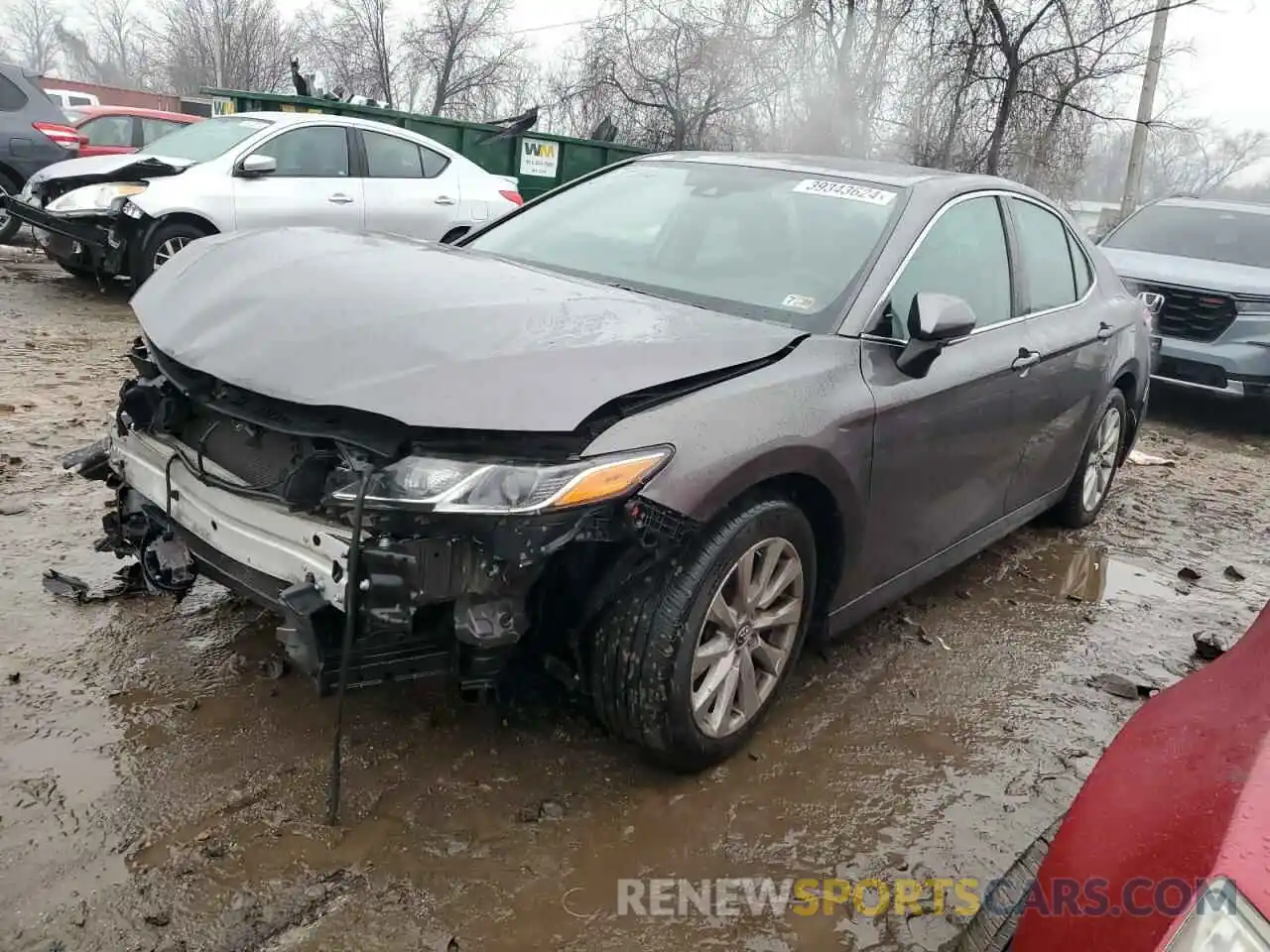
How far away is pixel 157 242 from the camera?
780cm

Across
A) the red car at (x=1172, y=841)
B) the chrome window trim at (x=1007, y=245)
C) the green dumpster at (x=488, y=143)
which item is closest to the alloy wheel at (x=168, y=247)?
the green dumpster at (x=488, y=143)

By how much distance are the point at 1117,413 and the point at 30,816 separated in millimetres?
4862

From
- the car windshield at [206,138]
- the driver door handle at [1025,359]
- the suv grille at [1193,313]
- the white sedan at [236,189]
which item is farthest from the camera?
the car windshield at [206,138]

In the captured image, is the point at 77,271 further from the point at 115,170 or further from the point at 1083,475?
the point at 1083,475

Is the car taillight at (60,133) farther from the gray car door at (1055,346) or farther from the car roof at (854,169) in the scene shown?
the gray car door at (1055,346)

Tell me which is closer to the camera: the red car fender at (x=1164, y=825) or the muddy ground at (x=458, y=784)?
the red car fender at (x=1164, y=825)

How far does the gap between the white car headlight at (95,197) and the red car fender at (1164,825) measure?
8034 millimetres

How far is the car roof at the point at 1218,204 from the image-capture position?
29.7ft

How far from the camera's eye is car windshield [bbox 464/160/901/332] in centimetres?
314

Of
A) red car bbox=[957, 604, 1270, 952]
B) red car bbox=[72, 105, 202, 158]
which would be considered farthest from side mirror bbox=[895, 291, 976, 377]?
red car bbox=[72, 105, 202, 158]

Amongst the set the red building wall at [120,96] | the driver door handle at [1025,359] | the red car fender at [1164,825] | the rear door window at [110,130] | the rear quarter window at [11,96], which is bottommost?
the red car fender at [1164,825]


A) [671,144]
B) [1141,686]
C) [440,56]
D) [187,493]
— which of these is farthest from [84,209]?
[440,56]

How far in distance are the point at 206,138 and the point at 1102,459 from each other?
7.34 meters

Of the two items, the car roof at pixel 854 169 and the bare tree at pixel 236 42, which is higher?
the bare tree at pixel 236 42
